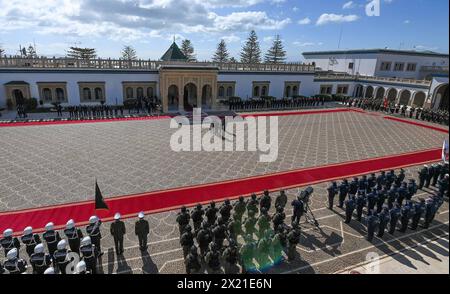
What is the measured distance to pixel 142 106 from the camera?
2925 cm

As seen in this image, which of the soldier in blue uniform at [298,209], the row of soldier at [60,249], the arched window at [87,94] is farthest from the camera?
the arched window at [87,94]

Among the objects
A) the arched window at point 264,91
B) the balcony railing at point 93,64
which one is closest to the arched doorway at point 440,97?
the arched window at point 264,91

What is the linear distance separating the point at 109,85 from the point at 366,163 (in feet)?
81.0

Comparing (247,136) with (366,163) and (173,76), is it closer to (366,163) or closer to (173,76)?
(366,163)

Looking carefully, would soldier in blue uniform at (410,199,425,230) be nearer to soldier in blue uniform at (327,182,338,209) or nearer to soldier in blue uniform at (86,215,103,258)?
soldier in blue uniform at (327,182,338,209)

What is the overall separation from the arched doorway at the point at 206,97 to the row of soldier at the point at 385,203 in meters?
23.2

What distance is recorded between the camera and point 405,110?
105 feet

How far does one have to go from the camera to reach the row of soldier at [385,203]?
9375 mm

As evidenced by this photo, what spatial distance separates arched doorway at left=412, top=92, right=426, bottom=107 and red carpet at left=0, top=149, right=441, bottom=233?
80.9ft

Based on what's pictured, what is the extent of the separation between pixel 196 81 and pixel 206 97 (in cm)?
385

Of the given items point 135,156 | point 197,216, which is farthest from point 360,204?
point 135,156

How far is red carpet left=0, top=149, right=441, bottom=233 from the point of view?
988 cm

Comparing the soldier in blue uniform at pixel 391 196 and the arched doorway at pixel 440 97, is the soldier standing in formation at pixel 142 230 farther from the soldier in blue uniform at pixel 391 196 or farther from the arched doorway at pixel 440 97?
the arched doorway at pixel 440 97
